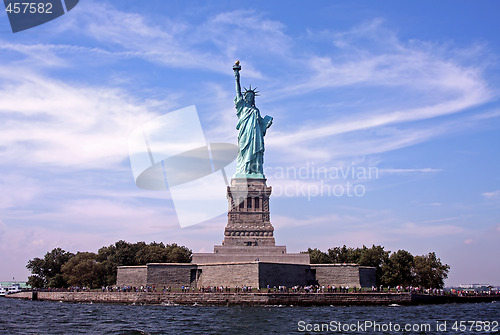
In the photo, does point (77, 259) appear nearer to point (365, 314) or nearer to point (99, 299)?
point (99, 299)

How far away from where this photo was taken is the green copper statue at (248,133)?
6550 centimetres

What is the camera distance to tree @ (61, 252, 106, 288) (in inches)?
2802

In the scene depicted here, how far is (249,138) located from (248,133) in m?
0.70

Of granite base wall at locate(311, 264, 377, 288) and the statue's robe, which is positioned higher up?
the statue's robe

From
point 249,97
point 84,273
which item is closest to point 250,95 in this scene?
point 249,97

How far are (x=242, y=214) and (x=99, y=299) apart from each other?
19152 millimetres

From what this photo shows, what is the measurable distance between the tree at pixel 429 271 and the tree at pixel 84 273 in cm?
4309

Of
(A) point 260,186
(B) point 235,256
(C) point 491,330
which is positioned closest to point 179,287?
(B) point 235,256

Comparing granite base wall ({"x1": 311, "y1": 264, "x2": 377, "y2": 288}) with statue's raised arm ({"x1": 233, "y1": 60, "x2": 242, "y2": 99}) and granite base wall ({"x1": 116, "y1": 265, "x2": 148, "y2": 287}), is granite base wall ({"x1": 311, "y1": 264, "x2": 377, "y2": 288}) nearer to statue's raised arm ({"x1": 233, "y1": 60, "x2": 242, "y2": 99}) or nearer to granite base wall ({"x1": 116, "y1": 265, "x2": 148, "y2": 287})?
granite base wall ({"x1": 116, "y1": 265, "x2": 148, "y2": 287})

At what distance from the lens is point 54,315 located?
129 feet

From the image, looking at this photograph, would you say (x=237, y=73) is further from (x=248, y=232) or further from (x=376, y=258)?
(x=376, y=258)

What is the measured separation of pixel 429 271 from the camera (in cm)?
6581

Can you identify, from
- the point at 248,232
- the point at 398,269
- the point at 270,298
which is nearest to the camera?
the point at 270,298

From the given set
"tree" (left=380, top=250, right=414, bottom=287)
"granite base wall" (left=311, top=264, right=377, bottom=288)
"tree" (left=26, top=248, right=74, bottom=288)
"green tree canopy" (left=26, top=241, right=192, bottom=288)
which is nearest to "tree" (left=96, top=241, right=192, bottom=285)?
"green tree canopy" (left=26, top=241, right=192, bottom=288)
